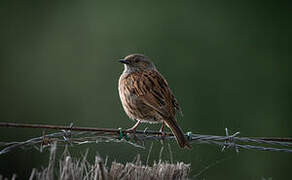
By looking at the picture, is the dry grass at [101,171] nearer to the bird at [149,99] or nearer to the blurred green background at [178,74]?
the bird at [149,99]

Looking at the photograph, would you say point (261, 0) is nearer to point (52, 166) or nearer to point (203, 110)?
point (203, 110)

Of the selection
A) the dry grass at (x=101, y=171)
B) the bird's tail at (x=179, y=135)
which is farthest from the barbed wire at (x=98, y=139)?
the bird's tail at (x=179, y=135)

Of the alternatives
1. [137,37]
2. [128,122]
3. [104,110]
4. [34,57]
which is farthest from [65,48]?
[128,122]

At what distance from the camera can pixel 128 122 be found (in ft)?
44.2

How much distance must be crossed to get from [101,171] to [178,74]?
33.7 feet

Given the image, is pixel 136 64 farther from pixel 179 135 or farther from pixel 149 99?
pixel 179 135

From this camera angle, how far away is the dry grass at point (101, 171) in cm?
364

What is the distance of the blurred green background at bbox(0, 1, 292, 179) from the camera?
13.1 meters

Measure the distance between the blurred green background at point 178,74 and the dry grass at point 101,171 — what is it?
703 centimetres

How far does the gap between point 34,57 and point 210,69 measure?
31.0 feet

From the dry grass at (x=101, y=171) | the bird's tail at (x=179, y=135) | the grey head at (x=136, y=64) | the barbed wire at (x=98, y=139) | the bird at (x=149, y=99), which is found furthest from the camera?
the grey head at (x=136, y=64)

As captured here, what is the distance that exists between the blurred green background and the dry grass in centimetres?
703

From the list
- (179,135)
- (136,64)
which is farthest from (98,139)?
A: (136,64)

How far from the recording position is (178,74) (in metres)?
13.8
